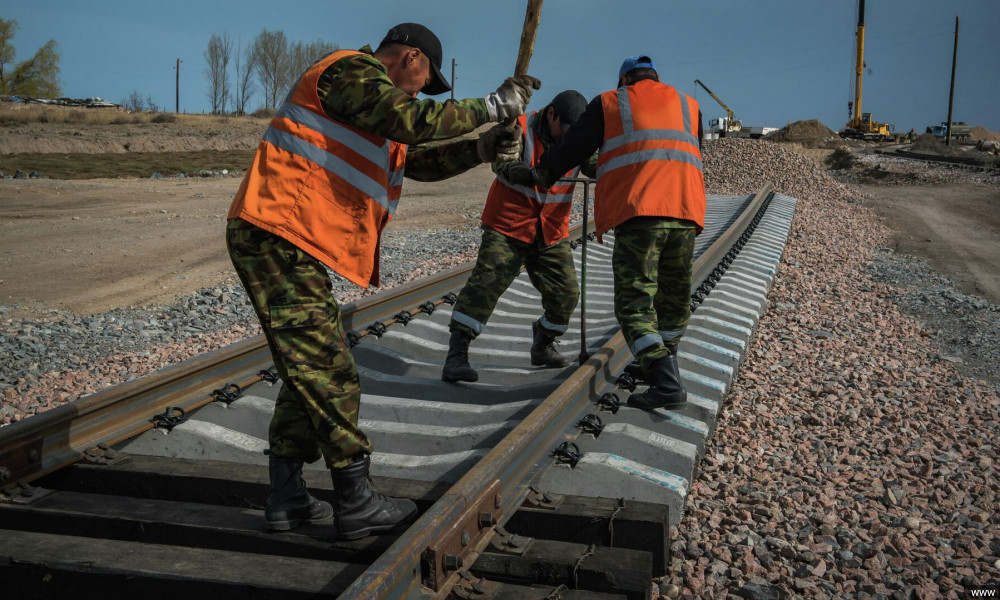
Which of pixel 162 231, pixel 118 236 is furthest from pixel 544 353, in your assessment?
pixel 162 231

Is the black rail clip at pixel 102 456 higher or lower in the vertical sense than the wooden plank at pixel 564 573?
higher

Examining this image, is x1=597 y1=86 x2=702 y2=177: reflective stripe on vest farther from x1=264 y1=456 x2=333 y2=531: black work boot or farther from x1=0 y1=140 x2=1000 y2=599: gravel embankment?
x1=264 y1=456 x2=333 y2=531: black work boot

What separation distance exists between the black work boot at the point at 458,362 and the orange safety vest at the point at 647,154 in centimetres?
110

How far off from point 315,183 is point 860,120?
6191 cm

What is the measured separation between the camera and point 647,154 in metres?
4.10

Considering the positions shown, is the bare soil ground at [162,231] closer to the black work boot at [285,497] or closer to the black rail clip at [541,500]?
the black work boot at [285,497]

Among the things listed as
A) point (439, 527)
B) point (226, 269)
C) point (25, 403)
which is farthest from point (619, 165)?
point (226, 269)

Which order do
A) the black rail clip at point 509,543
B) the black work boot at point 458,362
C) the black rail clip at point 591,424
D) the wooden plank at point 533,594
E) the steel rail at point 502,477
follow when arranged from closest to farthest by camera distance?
the steel rail at point 502,477 → the wooden plank at point 533,594 → the black rail clip at point 509,543 → the black rail clip at point 591,424 → the black work boot at point 458,362


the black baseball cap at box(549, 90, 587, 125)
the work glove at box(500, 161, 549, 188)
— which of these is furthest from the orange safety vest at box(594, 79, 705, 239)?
the black baseball cap at box(549, 90, 587, 125)

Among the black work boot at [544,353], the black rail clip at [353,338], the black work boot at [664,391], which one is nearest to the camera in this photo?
the black work boot at [664,391]

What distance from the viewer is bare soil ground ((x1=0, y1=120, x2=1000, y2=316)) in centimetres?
847

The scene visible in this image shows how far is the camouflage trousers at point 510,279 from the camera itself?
483cm

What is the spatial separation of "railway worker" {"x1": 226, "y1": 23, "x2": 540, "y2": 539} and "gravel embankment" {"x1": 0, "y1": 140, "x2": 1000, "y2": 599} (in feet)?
4.29

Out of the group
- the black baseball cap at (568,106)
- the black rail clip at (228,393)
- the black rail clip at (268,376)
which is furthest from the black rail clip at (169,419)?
the black baseball cap at (568,106)
